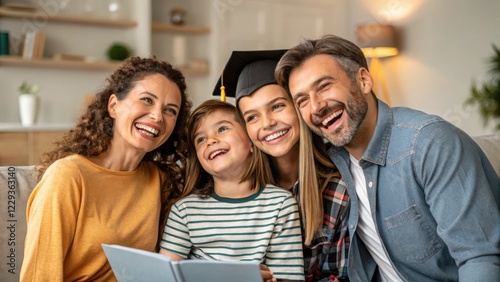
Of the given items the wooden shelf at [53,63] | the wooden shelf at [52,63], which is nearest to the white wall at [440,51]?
the wooden shelf at [53,63]

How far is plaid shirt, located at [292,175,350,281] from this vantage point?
5.55 ft

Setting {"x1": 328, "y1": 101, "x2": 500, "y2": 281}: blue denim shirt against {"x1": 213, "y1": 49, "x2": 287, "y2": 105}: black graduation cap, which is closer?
{"x1": 328, "y1": 101, "x2": 500, "y2": 281}: blue denim shirt

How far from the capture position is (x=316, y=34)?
625 centimetres

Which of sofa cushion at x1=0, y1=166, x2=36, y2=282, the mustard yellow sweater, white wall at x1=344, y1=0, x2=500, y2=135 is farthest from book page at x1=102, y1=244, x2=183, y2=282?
white wall at x1=344, y1=0, x2=500, y2=135

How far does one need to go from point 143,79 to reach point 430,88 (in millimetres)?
3904

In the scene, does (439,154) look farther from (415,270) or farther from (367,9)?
(367,9)

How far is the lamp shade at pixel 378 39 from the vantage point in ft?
17.0

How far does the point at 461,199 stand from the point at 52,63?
4242 mm

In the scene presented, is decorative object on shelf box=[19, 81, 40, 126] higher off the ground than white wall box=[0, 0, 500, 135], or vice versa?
white wall box=[0, 0, 500, 135]

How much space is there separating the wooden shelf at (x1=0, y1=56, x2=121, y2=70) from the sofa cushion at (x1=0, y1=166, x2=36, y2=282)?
10.7ft

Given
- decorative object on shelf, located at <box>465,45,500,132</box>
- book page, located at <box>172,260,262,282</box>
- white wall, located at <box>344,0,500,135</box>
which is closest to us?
decorative object on shelf, located at <box>465,45,500,132</box>

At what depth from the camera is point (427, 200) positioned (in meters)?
1.43

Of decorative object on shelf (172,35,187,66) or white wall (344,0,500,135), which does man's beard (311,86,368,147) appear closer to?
white wall (344,0,500,135)

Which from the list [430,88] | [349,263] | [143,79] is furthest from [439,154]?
[430,88]
